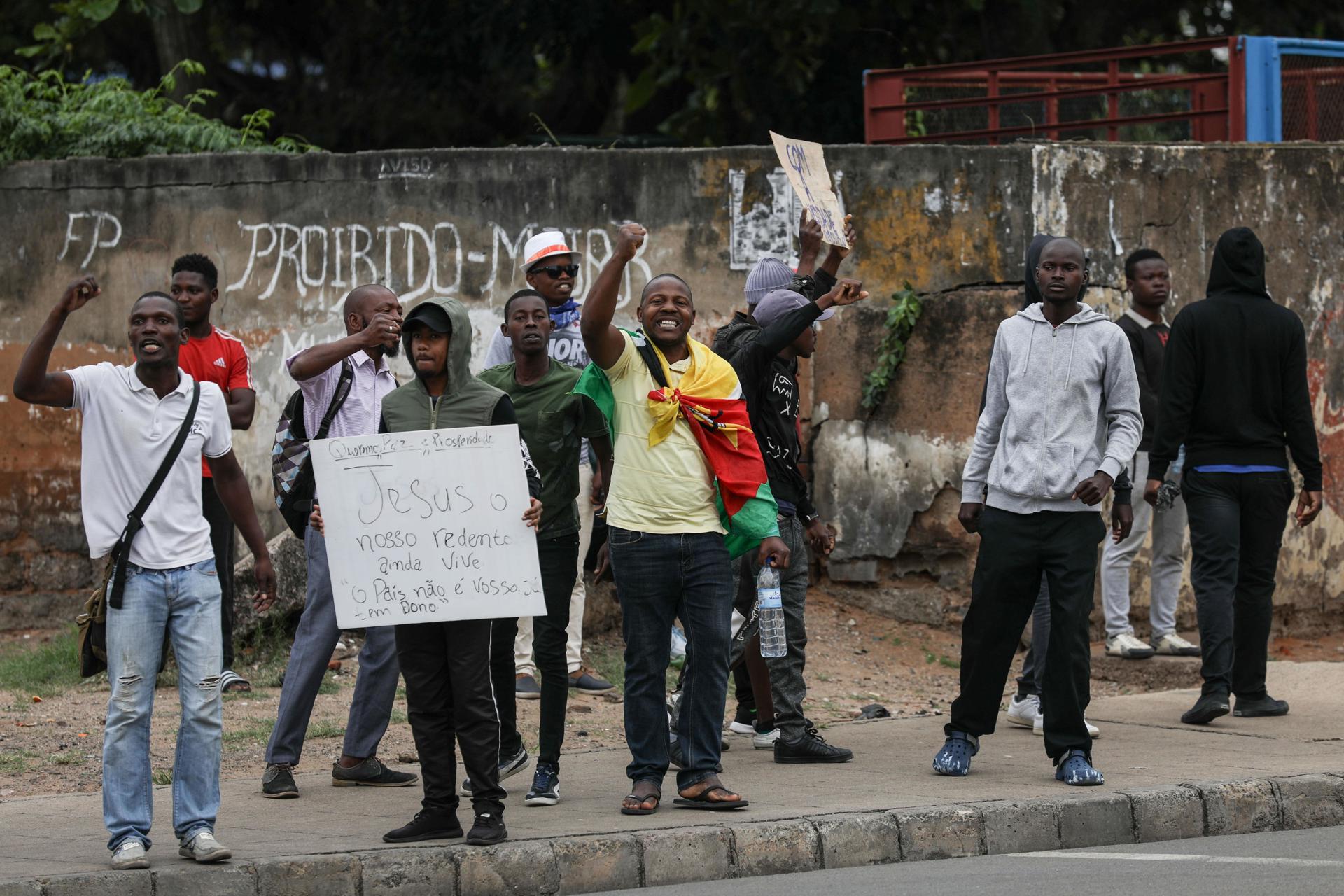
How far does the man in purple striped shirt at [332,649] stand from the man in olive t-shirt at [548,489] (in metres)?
0.43

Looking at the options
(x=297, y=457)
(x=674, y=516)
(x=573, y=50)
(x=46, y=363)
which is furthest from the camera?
(x=573, y=50)

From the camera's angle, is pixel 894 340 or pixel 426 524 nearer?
pixel 426 524

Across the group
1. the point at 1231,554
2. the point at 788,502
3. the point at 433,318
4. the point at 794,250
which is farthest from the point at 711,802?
the point at 794,250

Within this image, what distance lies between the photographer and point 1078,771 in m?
6.43

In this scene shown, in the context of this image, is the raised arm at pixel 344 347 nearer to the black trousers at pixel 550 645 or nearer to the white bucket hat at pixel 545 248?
the black trousers at pixel 550 645

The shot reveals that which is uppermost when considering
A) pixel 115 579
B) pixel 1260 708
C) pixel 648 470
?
pixel 648 470

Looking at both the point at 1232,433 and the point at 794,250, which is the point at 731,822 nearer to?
the point at 1232,433

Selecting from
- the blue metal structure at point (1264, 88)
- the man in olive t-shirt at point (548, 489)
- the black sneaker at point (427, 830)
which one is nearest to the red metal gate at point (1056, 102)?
the blue metal structure at point (1264, 88)

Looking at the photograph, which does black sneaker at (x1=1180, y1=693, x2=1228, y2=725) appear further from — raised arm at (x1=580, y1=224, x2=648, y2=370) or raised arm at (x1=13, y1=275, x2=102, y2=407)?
raised arm at (x1=13, y1=275, x2=102, y2=407)

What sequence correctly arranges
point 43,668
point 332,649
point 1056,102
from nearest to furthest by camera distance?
point 332,649 < point 43,668 < point 1056,102

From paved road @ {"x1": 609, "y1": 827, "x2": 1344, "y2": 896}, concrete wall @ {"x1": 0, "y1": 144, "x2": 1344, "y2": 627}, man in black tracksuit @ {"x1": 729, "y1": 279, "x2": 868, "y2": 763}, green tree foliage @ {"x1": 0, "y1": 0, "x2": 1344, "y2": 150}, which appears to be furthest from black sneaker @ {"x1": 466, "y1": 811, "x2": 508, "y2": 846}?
green tree foliage @ {"x1": 0, "y1": 0, "x2": 1344, "y2": 150}

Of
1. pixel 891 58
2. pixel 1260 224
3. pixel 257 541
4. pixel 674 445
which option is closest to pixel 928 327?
pixel 1260 224

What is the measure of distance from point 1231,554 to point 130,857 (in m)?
4.82

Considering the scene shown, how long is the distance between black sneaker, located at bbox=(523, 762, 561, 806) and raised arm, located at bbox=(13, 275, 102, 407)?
2.03 metres
